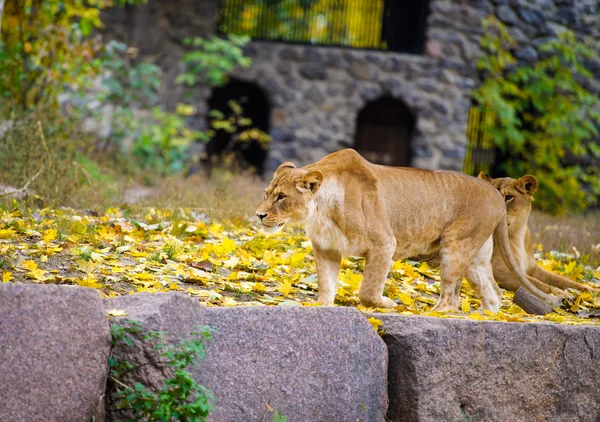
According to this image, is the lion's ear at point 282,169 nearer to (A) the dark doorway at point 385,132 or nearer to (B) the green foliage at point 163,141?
(B) the green foliage at point 163,141

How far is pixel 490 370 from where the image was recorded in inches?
173

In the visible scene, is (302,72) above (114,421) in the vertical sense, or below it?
above

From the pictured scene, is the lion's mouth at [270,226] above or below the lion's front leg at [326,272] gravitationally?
above

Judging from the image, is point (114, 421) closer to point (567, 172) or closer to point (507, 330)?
point (507, 330)

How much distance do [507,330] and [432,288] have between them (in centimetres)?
142

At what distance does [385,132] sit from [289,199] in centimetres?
979

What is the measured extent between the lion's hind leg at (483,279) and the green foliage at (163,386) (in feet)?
7.21

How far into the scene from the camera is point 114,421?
11.7 feet

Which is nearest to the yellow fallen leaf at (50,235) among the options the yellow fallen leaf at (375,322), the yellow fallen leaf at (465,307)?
the yellow fallen leaf at (375,322)

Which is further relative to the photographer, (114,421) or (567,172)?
(567,172)

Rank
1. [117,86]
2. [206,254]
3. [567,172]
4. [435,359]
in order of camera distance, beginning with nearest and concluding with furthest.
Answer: [435,359] < [206,254] < [117,86] < [567,172]

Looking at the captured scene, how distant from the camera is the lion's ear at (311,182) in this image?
4547 millimetres

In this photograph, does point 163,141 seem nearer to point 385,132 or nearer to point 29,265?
point 385,132

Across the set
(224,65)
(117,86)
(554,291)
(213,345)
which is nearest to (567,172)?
(224,65)
